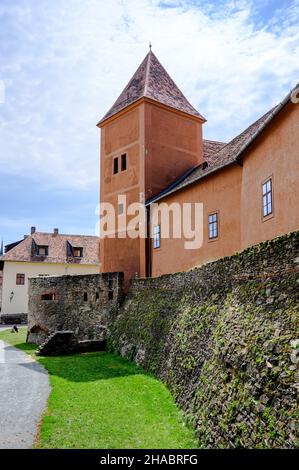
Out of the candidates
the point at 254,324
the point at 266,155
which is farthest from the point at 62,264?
the point at 254,324

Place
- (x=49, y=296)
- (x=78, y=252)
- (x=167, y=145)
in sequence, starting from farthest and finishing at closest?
(x=78, y=252), (x=49, y=296), (x=167, y=145)

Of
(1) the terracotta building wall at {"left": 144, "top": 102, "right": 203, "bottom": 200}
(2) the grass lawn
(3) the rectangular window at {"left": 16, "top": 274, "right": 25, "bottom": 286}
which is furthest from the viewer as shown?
(3) the rectangular window at {"left": 16, "top": 274, "right": 25, "bottom": 286}

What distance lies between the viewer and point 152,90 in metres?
26.0

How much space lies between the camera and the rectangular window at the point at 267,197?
13453 mm

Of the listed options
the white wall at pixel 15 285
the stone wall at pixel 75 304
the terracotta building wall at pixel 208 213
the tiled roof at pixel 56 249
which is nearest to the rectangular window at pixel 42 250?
the tiled roof at pixel 56 249

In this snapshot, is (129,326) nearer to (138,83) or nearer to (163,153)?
(163,153)

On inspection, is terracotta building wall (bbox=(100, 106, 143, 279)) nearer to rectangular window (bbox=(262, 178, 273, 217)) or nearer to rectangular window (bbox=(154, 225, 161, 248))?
rectangular window (bbox=(154, 225, 161, 248))

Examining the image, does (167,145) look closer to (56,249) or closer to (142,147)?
(142,147)

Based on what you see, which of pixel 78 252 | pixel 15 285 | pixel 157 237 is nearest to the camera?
pixel 157 237

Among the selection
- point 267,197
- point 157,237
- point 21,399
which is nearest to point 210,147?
point 157,237

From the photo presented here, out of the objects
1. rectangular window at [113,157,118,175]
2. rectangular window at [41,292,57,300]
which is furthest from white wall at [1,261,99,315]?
rectangular window at [113,157,118,175]

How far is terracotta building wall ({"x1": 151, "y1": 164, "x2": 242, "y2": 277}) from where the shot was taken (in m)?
16.9

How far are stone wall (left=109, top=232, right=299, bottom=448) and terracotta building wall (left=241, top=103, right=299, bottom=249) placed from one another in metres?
2.18

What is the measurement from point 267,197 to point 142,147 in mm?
12146
